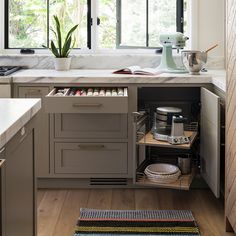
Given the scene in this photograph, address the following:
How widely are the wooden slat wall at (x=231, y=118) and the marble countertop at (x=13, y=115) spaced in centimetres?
106

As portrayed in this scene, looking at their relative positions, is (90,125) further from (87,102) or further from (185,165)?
(185,165)

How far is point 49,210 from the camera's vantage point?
131 inches

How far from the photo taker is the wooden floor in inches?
120

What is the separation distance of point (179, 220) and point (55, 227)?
76 centimetres

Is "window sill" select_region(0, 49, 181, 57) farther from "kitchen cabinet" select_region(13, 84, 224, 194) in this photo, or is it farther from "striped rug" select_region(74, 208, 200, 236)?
"striped rug" select_region(74, 208, 200, 236)

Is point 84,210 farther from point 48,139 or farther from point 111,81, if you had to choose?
point 111,81

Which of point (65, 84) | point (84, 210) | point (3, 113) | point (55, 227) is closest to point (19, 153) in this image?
point (3, 113)

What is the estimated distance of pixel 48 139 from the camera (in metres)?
3.68

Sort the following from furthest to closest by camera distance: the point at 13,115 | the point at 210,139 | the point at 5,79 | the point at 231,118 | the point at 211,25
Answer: the point at 211,25
the point at 5,79
the point at 210,139
the point at 231,118
the point at 13,115

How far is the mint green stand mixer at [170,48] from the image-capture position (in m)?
3.79

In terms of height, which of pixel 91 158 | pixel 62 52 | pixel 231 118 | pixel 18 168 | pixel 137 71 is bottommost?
pixel 91 158

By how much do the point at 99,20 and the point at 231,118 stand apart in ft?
6.41

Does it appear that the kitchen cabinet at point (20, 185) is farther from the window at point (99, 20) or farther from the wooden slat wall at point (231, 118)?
the window at point (99, 20)

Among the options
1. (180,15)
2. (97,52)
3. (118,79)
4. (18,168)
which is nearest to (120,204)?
(118,79)
